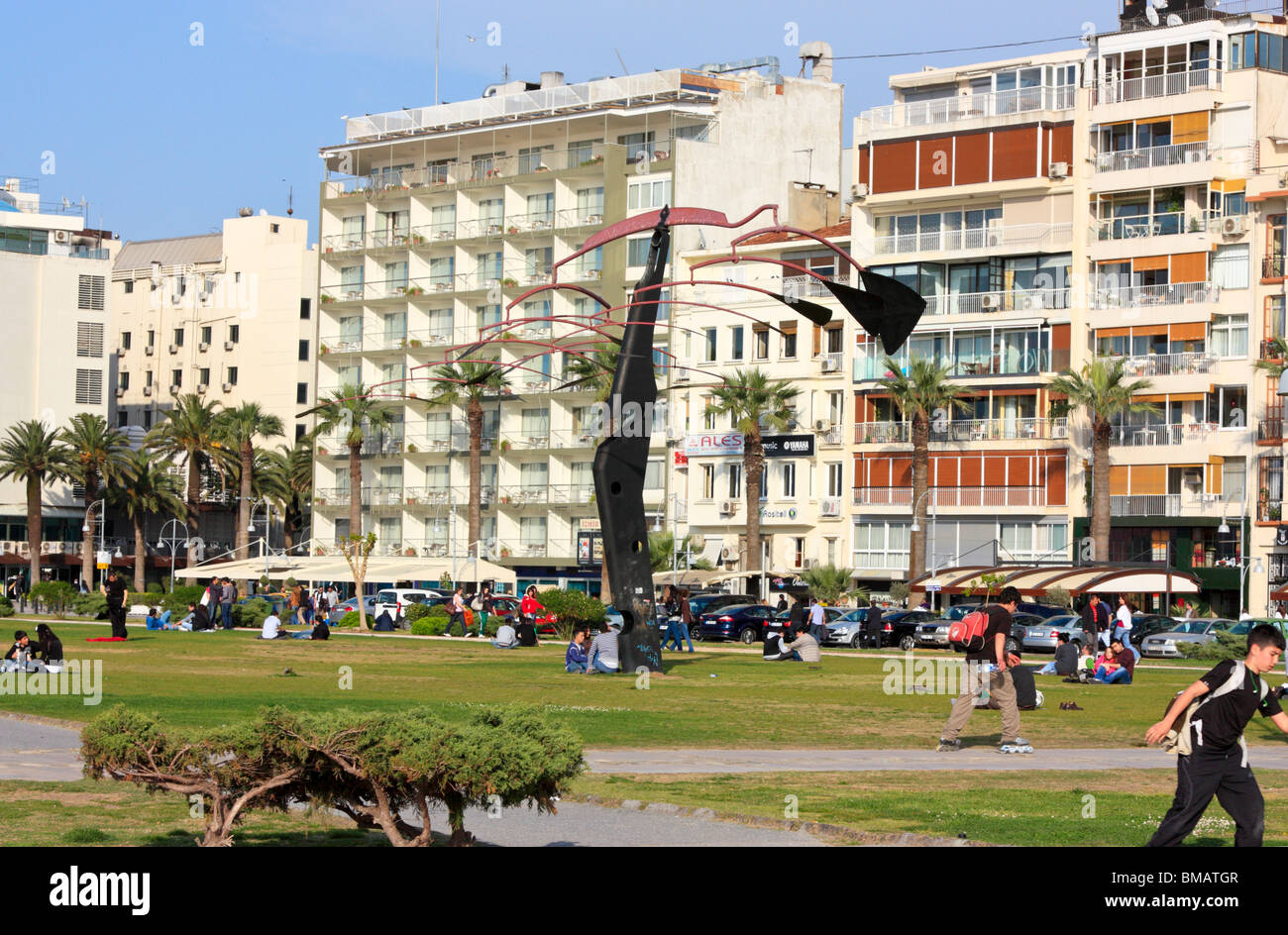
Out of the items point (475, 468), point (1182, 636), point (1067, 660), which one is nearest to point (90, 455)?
point (475, 468)

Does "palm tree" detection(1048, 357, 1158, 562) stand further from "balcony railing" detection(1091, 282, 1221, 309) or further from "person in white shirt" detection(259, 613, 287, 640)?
"person in white shirt" detection(259, 613, 287, 640)

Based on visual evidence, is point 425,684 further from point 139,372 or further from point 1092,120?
point 139,372

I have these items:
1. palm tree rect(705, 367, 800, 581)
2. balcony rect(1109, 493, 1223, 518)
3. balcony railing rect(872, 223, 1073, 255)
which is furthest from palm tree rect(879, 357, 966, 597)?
balcony rect(1109, 493, 1223, 518)

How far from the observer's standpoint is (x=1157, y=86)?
79500 mm

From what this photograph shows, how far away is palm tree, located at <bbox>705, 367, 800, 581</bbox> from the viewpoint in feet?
283

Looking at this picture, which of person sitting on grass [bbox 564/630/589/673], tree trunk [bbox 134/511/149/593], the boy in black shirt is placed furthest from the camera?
tree trunk [bbox 134/511/149/593]

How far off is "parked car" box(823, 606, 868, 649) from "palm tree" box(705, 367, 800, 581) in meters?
25.0

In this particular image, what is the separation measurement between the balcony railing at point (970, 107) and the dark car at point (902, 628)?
31.5m

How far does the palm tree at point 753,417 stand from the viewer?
8619cm

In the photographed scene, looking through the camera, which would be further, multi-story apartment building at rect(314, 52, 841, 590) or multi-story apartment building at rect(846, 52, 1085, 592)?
multi-story apartment building at rect(314, 52, 841, 590)

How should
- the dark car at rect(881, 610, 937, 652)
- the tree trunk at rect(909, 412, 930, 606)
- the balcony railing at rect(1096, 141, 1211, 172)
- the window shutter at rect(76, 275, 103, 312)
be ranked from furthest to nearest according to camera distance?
the window shutter at rect(76, 275, 103, 312) < the tree trunk at rect(909, 412, 930, 606) < the balcony railing at rect(1096, 141, 1211, 172) < the dark car at rect(881, 610, 937, 652)

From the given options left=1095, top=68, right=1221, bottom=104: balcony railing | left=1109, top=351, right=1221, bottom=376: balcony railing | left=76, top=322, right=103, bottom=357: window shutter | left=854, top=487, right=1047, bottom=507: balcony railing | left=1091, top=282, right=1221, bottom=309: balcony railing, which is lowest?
left=854, top=487, right=1047, bottom=507: balcony railing
